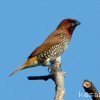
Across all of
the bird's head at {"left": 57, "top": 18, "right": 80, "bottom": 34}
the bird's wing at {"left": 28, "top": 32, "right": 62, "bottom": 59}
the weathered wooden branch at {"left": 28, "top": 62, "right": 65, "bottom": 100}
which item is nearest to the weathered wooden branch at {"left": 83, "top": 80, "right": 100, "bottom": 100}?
the weathered wooden branch at {"left": 28, "top": 62, "right": 65, "bottom": 100}

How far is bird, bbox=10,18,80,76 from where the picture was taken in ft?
33.9

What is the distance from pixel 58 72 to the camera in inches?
310

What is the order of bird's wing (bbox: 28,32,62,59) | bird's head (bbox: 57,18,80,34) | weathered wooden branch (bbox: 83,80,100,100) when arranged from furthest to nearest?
bird's head (bbox: 57,18,80,34) → bird's wing (bbox: 28,32,62,59) → weathered wooden branch (bbox: 83,80,100,100)

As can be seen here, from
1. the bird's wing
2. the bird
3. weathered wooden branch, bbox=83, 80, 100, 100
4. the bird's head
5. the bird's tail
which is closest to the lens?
weathered wooden branch, bbox=83, 80, 100, 100

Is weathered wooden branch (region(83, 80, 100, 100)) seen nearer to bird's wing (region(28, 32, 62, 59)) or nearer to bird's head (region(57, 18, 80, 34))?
bird's wing (region(28, 32, 62, 59))

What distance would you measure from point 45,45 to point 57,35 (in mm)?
456

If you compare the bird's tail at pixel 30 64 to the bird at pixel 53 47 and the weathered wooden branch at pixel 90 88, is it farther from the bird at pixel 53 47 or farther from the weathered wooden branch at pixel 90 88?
the weathered wooden branch at pixel 90 88

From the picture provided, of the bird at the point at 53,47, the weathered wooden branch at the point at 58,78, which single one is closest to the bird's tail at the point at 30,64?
the bird at the point at 53,47

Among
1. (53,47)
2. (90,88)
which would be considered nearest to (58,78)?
(90,88)

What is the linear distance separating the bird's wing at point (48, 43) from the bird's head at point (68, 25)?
265 mm

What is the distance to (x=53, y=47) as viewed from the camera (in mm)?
10766

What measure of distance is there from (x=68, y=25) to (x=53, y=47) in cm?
73

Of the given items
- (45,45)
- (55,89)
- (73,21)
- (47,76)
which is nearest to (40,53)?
(45,45)

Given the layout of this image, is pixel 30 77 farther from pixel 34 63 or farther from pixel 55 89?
pixel 34 63
